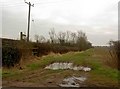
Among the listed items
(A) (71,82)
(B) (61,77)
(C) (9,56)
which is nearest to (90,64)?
(C) (9,56)

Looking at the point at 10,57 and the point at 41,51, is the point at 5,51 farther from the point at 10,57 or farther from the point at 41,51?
the point at 41,51

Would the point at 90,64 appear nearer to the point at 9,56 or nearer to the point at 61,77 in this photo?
the point at 9,56

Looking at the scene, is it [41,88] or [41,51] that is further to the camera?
[41,51]

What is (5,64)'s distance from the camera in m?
20.3

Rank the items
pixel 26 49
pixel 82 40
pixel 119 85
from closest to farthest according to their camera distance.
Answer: pixel 119 85 → pixel 26 49 → pixel 82 40

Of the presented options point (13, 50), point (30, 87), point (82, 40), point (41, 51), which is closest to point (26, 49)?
point (13, 50)

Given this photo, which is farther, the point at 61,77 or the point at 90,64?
the point at 90,64

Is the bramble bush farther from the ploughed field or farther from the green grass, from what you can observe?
the green grass

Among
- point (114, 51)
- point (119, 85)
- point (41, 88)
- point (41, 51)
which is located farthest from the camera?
point (41, 51)

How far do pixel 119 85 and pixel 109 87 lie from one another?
29.3 inches

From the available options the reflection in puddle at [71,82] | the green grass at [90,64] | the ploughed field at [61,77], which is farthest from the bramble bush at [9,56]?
the reflection in puddle at [71,82]

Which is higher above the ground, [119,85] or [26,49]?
[26,49]

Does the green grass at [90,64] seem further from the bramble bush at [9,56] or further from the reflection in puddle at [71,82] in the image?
the reflection in puddle at [71,82]

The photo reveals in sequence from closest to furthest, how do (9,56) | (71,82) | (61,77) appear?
(71,82) → (61,77) → (9,56)
